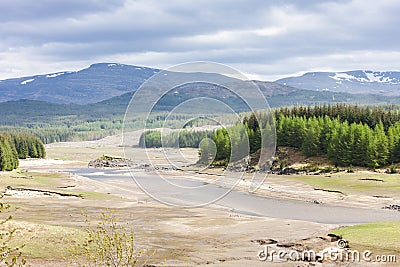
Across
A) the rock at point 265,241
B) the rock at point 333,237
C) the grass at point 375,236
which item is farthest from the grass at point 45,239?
the grass at point 375,236

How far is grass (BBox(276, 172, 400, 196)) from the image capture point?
60.4 m

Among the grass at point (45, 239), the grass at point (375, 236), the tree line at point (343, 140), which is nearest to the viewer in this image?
the grass at point (375, 236)

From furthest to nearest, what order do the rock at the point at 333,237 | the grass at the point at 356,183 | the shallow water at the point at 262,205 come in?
the grass at the point at 356,183, the shallow water at the point at 262,205, the rock at the point at 333,237

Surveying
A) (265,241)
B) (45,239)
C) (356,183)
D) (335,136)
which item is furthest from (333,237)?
(335,136)

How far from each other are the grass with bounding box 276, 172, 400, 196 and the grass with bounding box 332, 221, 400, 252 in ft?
83.8

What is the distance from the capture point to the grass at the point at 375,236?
90.5ft

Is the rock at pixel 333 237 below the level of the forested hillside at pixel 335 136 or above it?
below

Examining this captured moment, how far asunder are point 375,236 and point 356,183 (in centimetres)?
3741

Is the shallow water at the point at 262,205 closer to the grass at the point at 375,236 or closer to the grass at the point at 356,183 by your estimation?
the grass at the point at 375,236

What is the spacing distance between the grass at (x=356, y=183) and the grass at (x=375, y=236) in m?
25.5

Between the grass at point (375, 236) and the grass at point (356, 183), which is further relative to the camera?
the grass at point (356, 183)

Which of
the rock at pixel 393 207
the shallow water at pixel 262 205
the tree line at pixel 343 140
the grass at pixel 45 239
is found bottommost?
the shallow water at pixel 262 205

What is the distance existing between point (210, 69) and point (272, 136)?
5881 centimetres

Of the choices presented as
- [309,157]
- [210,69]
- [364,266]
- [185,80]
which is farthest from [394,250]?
[309,157]
